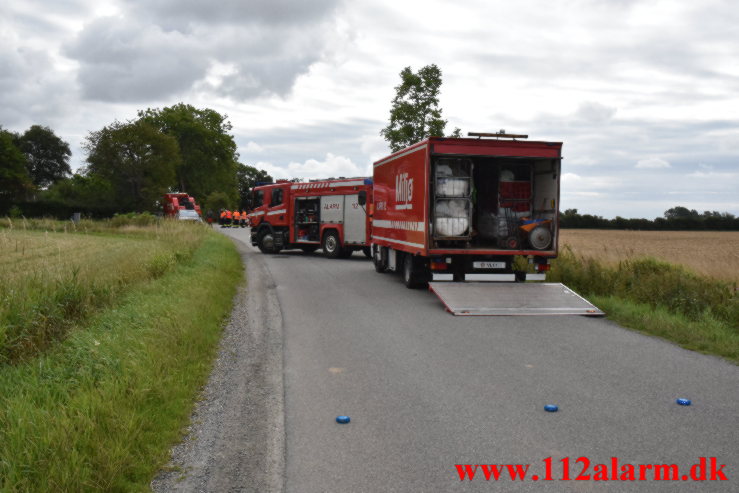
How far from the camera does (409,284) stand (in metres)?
13.7

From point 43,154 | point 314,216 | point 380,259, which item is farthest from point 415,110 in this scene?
point 43,154

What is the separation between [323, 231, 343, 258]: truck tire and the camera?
22.8 meters

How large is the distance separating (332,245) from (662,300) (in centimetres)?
1394

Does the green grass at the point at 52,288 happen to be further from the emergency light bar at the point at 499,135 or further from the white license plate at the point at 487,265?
the emergency light bar at the point at 499,135

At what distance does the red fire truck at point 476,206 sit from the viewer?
12188mm

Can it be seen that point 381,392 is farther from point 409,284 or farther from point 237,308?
point 409,284

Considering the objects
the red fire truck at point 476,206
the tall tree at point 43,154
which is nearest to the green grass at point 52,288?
the red fire truck at point 476,206

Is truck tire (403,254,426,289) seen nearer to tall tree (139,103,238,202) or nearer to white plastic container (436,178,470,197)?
white plastic container (436,178,470,197)

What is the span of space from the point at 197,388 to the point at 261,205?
20801 millimetres

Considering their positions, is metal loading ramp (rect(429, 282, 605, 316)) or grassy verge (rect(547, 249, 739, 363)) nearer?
grassy verge (rect(547, 249, 739, 363))

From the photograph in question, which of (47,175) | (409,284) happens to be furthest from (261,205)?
(47,175)

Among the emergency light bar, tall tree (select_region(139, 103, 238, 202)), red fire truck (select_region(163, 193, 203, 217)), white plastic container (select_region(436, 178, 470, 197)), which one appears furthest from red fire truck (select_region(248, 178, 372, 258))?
tall tree (select_region(139, 103, 238, 202))

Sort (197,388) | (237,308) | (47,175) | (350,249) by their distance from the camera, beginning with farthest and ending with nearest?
1. (47,175)
2. (350,249)
3. (237,308)
4. (197,388)

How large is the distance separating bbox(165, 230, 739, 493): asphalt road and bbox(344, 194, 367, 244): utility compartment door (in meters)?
12.7
